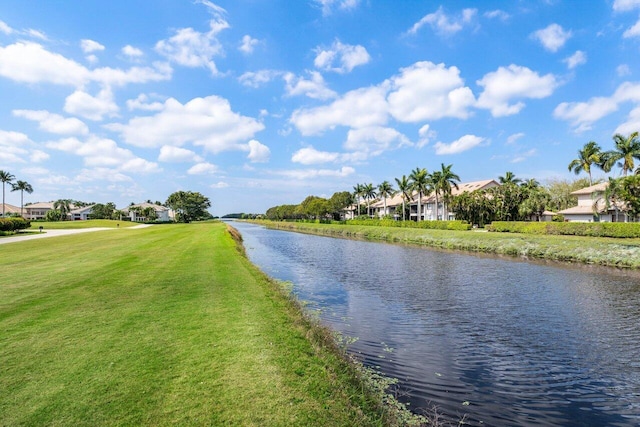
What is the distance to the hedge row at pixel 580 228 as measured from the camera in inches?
1309

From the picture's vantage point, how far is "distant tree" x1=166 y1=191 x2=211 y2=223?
112 meters

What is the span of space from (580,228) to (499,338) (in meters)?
35.6

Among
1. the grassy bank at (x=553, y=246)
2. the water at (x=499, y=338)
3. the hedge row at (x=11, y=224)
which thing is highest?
the hedge row at (x=11, y=224)

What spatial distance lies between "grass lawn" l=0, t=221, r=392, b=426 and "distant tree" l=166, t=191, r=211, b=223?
106 metres

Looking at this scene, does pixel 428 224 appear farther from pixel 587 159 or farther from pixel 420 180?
pixel 587 159

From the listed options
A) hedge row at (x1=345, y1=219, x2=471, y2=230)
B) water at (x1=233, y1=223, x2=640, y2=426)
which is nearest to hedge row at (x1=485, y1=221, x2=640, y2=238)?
hedge row at (x1=345, y1=219, x2=471, y2=230)

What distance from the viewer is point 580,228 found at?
3725 cm

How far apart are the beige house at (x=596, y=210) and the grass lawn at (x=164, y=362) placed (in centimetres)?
5240

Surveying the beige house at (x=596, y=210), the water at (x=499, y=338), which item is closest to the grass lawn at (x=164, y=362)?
the water at (x=499, y=338)

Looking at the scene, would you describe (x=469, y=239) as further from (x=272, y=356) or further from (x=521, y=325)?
(x=272, y=356)

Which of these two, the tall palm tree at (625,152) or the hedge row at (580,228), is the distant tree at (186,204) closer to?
the hedge row at (580,228)

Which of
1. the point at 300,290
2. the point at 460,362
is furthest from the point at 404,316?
the point at 300,290

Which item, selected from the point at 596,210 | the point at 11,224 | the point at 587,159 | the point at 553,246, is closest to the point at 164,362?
the point at 553,246

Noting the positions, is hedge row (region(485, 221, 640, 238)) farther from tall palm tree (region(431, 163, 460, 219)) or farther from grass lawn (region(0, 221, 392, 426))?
Answer: grass lawn (region(0, 221, 392, 426))
